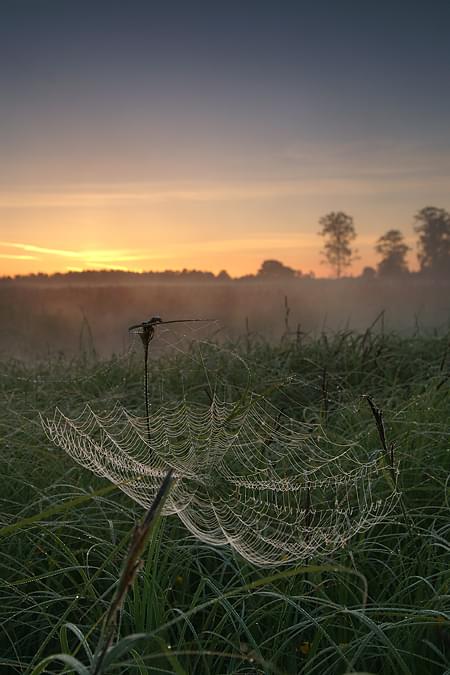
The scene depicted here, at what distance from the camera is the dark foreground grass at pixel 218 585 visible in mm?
2166

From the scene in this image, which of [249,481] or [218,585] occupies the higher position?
[249,481]

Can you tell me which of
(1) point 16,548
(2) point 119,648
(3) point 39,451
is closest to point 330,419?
(3) point 39,451

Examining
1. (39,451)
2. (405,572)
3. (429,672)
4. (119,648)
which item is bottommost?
(429,672)

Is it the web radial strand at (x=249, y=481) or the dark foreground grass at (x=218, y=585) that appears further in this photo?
the web radial strand at (x=249, y=481)

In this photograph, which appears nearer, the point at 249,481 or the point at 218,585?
the point at 218,585

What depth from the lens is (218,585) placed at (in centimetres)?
272

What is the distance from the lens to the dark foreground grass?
2.17 metres

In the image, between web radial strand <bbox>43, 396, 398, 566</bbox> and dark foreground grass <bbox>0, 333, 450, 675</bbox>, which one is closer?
dark foreground grass <bbox>0, 333, 450, 675</bbox>

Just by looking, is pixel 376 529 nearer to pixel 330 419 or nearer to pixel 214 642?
pixel 214 642

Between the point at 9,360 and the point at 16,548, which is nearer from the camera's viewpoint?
the point at 16,548

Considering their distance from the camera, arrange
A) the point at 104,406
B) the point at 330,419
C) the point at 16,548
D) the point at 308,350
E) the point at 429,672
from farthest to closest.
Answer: the point at 308,350 < the point at 104,406 < the point at 330,419 < the point at 16,548 < the point at 429,672

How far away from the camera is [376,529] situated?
313cm

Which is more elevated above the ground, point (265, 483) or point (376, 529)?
point (265, 483)

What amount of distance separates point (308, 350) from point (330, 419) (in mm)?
2404
